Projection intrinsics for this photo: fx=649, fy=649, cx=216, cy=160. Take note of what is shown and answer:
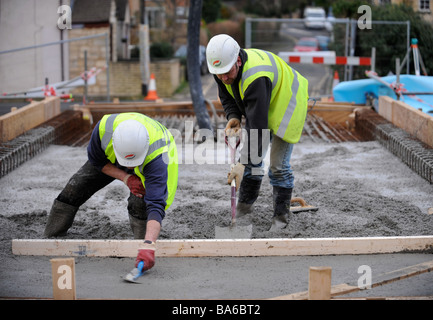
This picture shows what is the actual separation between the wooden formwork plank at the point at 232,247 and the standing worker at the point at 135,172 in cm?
27

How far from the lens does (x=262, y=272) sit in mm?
4492

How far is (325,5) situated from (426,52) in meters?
24.0

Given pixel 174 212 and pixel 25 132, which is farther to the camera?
pixel 25 132

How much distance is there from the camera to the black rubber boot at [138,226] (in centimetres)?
Answer: 489

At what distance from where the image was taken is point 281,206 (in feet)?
18.3

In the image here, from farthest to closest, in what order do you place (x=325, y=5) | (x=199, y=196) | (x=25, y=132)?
1. (x=325, y=5)
2. (x=25, y=132)
3. (x=199, y=196)

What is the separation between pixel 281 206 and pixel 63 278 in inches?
97.8

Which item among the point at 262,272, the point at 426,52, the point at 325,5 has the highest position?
the point at 325,5

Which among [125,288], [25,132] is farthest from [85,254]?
[25,132]

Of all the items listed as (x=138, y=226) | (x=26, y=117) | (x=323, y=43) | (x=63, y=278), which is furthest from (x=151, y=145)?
(x=323, y=43)

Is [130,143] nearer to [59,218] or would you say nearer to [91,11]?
[59,218]

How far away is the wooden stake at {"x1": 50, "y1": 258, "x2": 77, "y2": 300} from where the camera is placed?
351 centimetres

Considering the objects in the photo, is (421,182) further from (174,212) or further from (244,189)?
(174,212)
